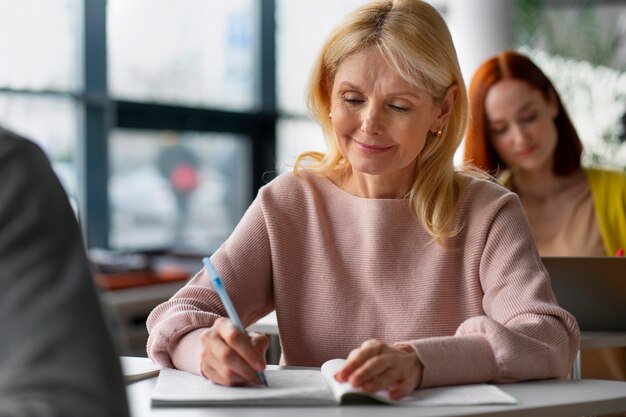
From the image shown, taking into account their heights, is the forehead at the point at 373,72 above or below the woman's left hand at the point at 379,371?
above

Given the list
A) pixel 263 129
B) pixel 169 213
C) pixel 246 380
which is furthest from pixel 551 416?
pixel 263 129

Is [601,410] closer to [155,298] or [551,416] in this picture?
[551,416]

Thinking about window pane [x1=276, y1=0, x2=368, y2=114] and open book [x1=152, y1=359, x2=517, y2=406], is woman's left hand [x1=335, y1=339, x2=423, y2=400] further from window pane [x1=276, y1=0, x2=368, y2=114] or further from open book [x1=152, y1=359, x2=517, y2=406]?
window pane [x1=276, y1=0, x2=368, y2=114]

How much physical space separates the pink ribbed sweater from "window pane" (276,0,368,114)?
4678 mm

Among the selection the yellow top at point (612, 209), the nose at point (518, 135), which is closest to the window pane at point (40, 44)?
the nose at point (518, 135)

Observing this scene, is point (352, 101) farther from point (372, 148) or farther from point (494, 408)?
point (494, 408)

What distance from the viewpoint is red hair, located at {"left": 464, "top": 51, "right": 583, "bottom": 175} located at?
127 inches

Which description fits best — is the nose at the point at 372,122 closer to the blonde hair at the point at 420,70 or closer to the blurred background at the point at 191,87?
the blonde hair at the point at 420,70

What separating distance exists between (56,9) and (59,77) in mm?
365

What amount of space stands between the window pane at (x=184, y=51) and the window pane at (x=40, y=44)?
25cm

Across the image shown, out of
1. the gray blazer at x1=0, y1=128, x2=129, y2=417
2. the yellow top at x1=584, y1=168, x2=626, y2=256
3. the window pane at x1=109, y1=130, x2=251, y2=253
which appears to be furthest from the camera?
the window pane at x1=109, y1=130, x2=251, y2=253

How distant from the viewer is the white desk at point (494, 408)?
1312 millimetres

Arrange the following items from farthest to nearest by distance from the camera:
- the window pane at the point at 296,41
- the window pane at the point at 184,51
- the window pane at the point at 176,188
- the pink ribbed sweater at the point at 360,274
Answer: the window pane at the point at 296,41 < the window pane at the point at 176,188 < the window pane at the point at 184,51 < the pink ribbed sweater at the point at 360,274

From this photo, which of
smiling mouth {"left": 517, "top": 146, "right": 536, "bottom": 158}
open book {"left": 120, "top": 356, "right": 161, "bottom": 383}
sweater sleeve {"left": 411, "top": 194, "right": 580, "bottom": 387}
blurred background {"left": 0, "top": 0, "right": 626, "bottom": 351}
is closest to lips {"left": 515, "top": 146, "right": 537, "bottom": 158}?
smiling mouth {"left": 517, "top": 146, "right": 536, "bottom": 158}
